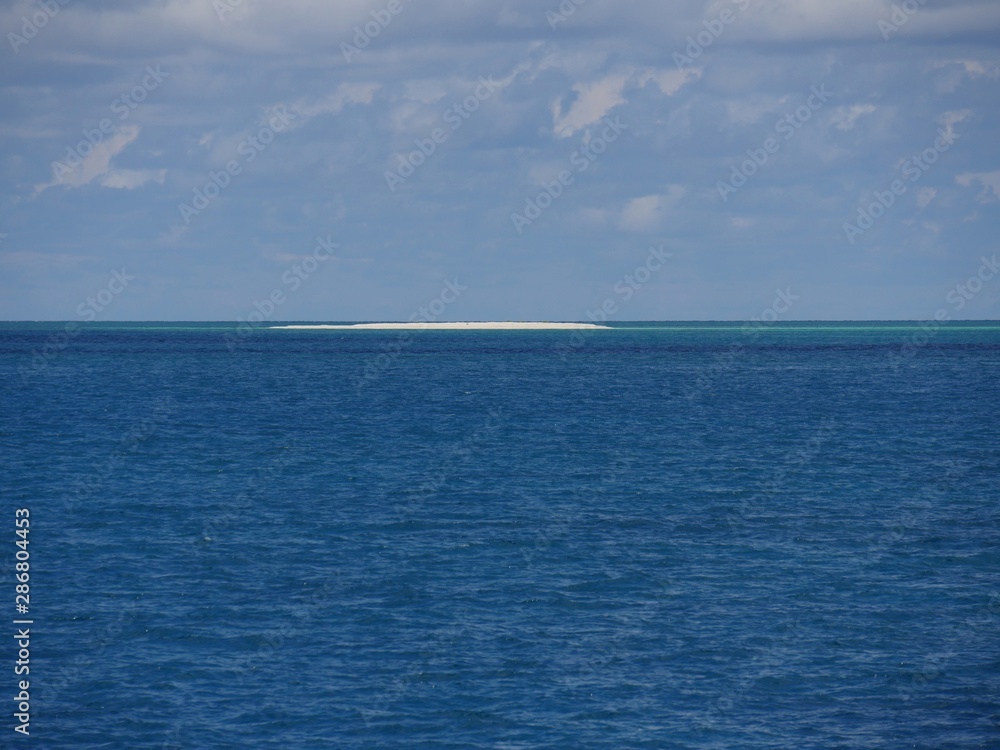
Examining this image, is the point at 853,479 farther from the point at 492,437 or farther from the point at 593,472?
the point at 492,437

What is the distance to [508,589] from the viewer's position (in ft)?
121

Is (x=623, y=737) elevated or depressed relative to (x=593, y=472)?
depressed

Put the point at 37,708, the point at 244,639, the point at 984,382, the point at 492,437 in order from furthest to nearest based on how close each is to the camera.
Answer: the point at 984,382 → the point at 492,437 → the point at 244,639 → the point at 37,708

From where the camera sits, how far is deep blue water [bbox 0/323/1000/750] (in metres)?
27.2

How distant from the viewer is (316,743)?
84.4 ft

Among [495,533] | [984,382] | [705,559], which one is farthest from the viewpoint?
[984,382]

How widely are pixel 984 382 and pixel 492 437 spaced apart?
8214 cm

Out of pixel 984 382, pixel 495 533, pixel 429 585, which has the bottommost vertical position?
pixel 429 585

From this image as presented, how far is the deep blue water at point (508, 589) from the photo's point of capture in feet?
89.2

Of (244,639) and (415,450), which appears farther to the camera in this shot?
(415,450)

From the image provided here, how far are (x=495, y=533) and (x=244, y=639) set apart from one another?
1504cm

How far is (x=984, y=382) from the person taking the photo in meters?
136

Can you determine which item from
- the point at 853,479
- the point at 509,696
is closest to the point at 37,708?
the point at 509,696

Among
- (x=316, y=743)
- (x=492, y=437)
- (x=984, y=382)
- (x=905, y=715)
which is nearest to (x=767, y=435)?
(x=492, y=437)
